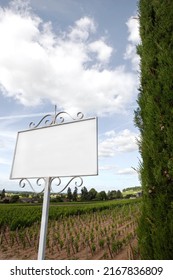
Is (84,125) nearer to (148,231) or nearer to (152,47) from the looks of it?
(152,47)

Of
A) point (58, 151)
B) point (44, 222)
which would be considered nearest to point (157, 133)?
point (58, 151)

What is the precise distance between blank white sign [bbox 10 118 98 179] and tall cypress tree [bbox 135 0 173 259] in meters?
0.80

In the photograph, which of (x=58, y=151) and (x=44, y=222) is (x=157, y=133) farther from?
(x=44, y=222)

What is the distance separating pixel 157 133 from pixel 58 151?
1.75m

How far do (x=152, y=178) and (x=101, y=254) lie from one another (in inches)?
206

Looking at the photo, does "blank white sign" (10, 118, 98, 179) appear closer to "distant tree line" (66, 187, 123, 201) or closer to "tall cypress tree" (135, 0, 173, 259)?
"tall cypress tree" (135, 0, 173, 259)

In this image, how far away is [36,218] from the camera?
1397 centimetres

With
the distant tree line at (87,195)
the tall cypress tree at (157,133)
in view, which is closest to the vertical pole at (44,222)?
the tall cypress tree at (157,133)

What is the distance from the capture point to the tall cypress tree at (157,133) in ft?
9.31

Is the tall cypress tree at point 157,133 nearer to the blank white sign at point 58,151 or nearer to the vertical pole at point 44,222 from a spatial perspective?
the blank white sign at point 58,151

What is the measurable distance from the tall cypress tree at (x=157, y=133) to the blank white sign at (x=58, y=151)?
2.63 feet

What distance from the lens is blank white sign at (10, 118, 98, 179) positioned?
3768 millimetres

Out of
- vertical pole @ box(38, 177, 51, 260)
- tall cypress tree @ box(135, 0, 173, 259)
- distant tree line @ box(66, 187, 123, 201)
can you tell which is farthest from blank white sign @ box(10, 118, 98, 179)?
distant tree line @ box(66, 187, 123, 201)
